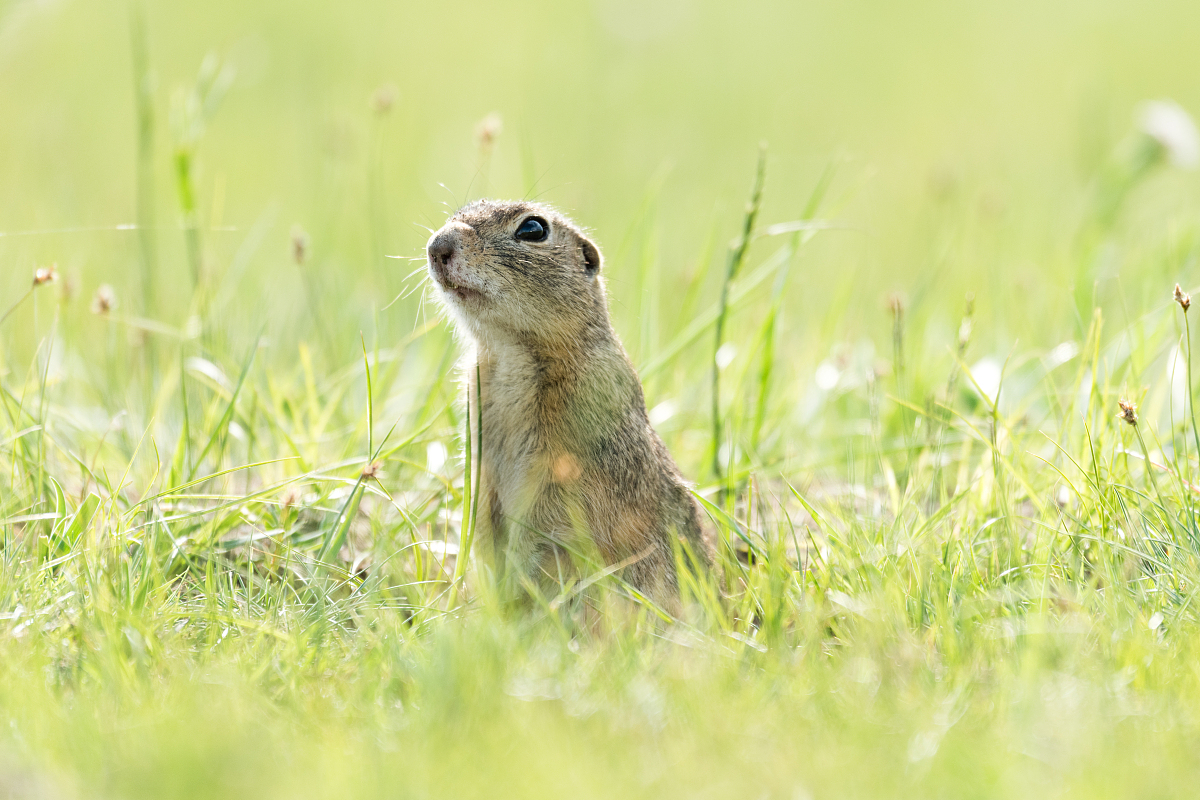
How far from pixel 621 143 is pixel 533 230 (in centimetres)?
724

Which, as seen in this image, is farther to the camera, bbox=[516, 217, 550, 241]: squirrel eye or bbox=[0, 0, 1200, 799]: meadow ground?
bbox=[516, 217, 550, 241]: squirrel eye

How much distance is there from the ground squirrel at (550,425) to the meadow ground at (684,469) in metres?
0.19

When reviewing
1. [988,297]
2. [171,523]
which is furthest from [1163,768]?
[988,297]

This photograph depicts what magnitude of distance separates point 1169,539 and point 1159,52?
12.3 metres

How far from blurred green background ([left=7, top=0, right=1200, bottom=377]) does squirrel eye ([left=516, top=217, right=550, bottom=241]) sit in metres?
0.38

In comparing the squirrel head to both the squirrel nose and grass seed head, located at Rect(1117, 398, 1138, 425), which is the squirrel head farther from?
grass seed head, located at Rect(1117, 398, 1138, 425)

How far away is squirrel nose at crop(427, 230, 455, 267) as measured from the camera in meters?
3.79

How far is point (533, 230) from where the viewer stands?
4.11m

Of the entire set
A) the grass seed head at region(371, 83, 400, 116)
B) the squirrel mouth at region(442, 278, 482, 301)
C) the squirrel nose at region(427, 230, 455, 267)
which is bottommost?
the squirrel mouth at region(442, 278, 482, 301)

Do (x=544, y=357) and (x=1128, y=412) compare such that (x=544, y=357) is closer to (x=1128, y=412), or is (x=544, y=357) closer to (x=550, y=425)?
(x=550, y=425)

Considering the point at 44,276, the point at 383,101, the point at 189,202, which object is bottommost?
the point at 44,276

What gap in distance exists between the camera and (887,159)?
11672mm

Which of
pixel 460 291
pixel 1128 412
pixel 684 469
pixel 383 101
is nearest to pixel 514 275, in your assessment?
pixel 460 291

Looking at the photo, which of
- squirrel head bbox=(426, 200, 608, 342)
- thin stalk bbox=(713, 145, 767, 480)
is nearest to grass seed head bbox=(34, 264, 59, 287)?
squirrel head bbox=(426, 200, 608, 342)
